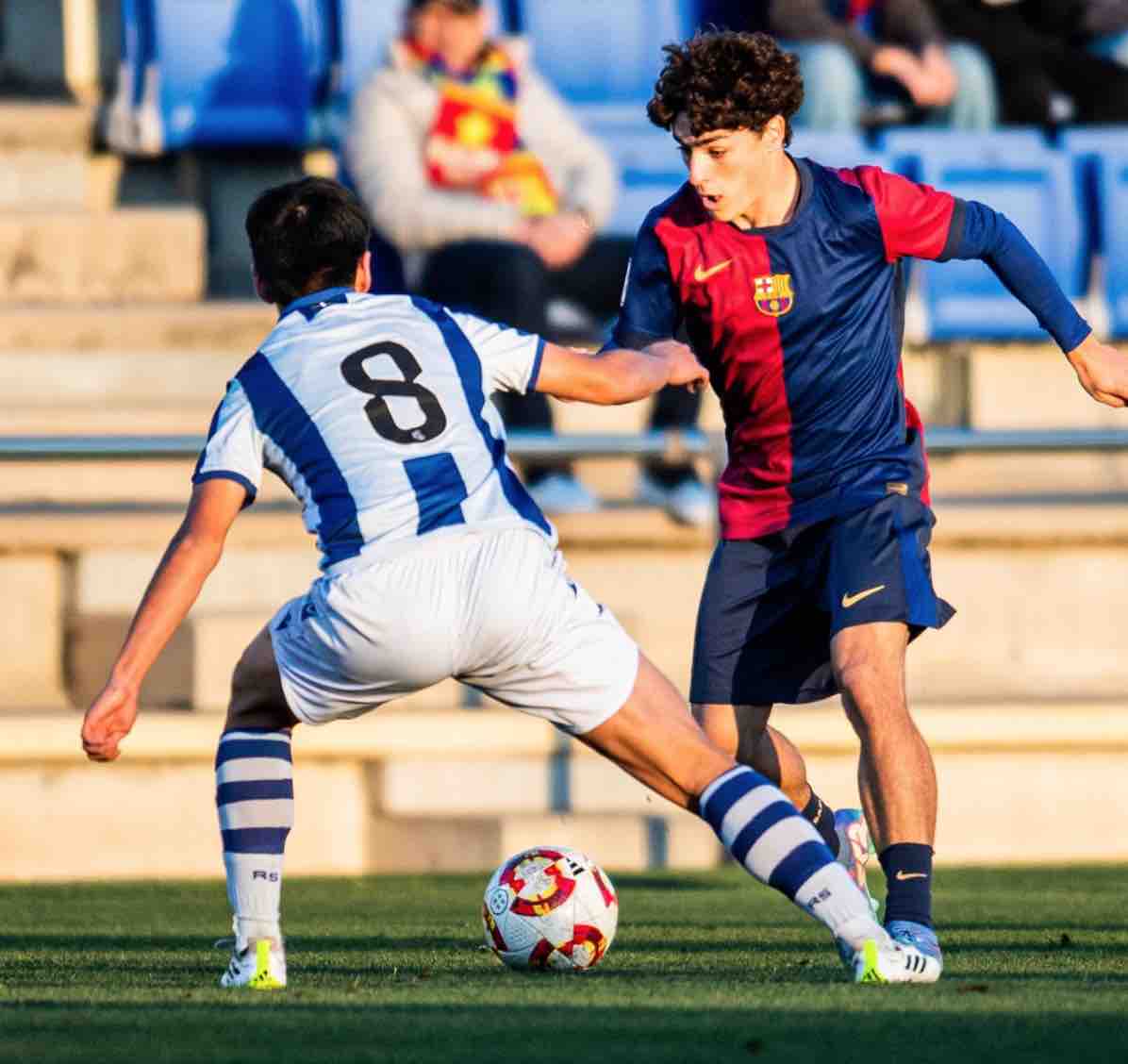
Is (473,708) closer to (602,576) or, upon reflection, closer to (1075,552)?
(602,576)

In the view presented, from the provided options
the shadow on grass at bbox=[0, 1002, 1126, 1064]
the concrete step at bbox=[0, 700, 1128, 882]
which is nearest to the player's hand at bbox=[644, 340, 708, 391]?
the shadow on grass at bbox=[0, 1002, 1126, 1064]

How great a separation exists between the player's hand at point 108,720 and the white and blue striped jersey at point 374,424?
0.45 meters

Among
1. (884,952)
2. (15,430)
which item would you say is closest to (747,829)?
(884,952)

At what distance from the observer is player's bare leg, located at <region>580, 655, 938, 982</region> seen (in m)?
4.69

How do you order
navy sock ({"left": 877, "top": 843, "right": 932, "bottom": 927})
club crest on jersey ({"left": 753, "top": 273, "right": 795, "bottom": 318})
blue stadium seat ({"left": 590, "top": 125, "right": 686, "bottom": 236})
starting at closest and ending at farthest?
navy sock ({"left": 877, "top": 843, "right": 932, "bottom": 927}), club crest on jersey ({"left": 753, "top": 273, "right": 795, "bottom": 318}), blue stadium seat ({"left": 590, "top": 125, "right": 686, "bottom": 236})

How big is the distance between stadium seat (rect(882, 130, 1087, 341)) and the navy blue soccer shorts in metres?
5.74

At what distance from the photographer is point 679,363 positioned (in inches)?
197

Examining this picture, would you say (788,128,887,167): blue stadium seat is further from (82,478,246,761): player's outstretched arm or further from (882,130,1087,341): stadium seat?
(82,478,246,761): player's outstretched arm

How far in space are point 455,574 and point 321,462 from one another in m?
0.33

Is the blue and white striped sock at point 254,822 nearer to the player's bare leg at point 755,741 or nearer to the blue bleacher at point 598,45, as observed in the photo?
the player's bare leg at point 755,741

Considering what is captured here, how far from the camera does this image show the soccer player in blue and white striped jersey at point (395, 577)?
15.2 ft

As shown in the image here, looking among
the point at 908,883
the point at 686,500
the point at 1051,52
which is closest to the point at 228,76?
the point at 686,500

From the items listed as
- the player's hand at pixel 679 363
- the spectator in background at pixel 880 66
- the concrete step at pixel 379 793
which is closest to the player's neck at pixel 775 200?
the player's hand at pixel 679 363

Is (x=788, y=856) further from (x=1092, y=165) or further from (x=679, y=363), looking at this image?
(x=1092, y=165)
